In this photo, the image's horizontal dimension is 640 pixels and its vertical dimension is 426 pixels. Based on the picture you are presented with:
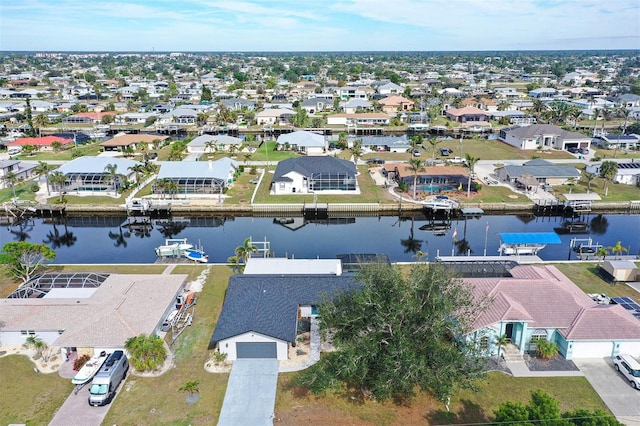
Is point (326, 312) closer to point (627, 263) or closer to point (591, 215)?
point (627, 263)

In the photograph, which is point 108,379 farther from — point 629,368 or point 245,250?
point 629,368

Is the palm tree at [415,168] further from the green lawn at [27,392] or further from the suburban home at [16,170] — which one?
the suburban home at [16,170]

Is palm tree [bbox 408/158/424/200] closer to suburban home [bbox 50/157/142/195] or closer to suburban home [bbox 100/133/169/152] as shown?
suburban home [bbox 50/157/142/195]

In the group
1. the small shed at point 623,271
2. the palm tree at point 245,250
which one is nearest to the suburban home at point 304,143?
the palm tree at point 245,250

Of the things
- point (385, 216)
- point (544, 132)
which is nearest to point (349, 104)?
point (544, 132)

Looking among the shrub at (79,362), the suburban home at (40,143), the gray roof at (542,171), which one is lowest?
the shrub at (79,362)

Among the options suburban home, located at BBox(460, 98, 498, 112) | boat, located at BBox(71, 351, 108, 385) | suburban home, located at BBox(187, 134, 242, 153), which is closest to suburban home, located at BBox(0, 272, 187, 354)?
boat, located at BBox(71, 351, 108, 385)
